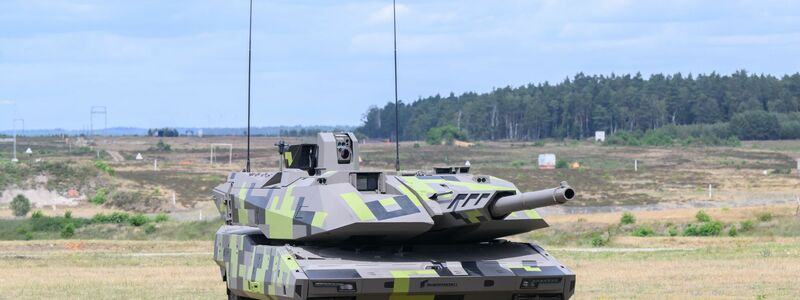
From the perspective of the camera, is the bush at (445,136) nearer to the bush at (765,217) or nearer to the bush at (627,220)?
the bush at (627,220)

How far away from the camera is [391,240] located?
21.3 m

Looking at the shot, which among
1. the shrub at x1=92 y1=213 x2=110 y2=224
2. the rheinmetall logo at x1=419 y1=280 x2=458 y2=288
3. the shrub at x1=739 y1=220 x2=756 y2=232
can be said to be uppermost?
the rheinmetall logo at x1=419 y1=280 x2=458 y2=288

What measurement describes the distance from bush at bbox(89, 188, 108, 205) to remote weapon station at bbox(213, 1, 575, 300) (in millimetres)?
62171

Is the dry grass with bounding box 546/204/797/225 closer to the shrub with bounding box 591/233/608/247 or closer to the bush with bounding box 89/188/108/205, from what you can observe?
the shrub with bounding box 591/233/608/247

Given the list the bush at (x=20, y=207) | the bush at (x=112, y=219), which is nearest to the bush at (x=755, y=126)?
the bush at (x=20, y=207)

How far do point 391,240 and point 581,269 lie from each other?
17.8m

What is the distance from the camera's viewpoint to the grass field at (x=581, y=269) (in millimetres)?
30266

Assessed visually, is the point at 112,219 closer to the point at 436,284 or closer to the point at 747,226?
the point at 747,226

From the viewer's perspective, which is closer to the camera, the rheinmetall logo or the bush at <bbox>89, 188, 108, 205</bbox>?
the rheinmetall logo

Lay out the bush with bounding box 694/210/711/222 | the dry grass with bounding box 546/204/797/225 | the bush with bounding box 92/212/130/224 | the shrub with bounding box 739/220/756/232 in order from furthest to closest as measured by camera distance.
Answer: the bush with bounding box 92/212/130/224 → the dry grass with bounding box 546/204/797/225 → the bush with bounding box 694/210/711/222 → the shrub with bounding box 739/220/756/232

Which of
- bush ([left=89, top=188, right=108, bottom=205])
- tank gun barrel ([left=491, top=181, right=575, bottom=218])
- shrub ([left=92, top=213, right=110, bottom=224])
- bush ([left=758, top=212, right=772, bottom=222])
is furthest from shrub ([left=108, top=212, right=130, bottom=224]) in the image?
tank gun barrel ([left=491, top=181, right=575, bottom=218])

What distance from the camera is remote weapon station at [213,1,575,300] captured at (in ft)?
66.1

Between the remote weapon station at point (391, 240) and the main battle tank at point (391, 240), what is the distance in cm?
1

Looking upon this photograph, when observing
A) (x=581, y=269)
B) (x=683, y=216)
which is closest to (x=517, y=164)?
(x=683, y=216)
